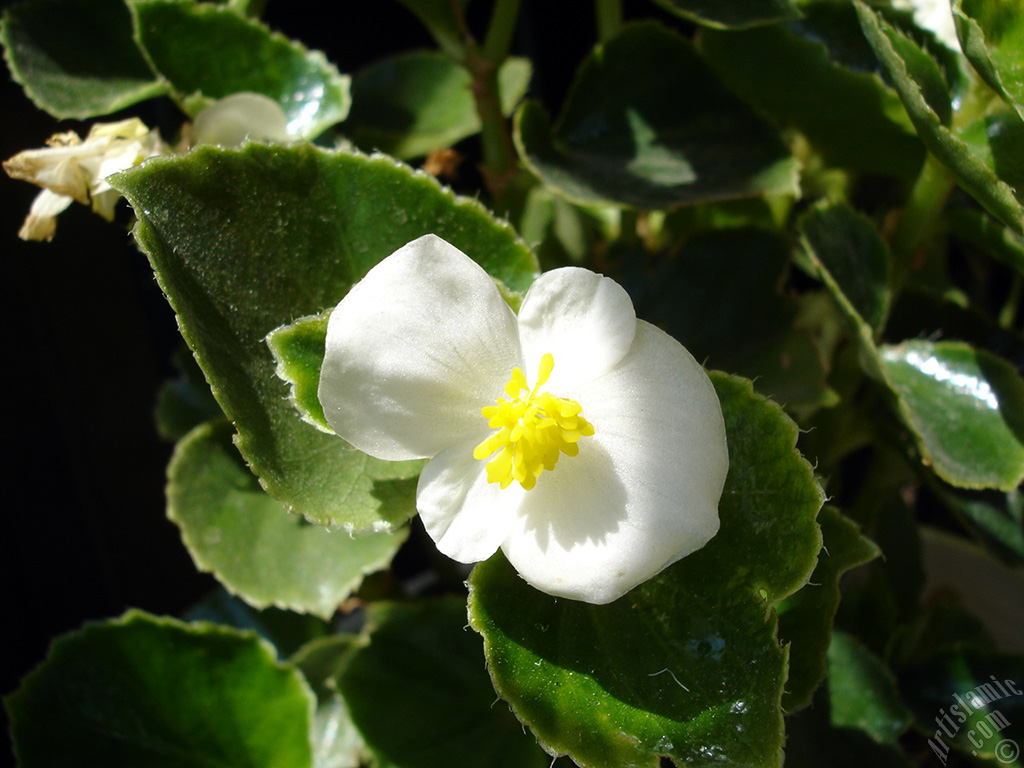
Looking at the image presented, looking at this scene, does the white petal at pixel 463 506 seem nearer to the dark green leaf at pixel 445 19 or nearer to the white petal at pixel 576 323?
the white petal at pixel 576 323

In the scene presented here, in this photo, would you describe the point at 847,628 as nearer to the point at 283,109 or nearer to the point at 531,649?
the point at 531,649

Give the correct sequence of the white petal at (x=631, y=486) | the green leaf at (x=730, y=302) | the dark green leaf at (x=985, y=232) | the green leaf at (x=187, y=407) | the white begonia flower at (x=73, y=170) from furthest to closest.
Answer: the green leaf at (x=187, y=407) < the green leaf at (x=730, y=302) < the dark green leaf at (x=985, y=232) < the white begonia flower at (x=73, y=170) < the white petal at (x=631, y=486)

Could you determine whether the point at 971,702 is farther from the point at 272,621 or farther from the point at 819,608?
the point at 272,621

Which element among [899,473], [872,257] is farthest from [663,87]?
[899,473]

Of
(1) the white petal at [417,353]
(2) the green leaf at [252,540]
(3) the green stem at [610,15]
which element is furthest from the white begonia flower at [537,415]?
(3) the green stem at [610,15]

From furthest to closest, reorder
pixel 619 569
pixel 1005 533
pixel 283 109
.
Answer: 1. pixel 1005 533
2. pixel 283 109
3. pixel 619 569

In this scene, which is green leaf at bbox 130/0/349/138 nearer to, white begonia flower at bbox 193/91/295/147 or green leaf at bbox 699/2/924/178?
white begonia flower at bbox 193/91/295/147

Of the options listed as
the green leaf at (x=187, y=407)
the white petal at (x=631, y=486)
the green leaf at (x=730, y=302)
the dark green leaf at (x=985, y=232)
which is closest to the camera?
the white petal at (x=631, y=486)
